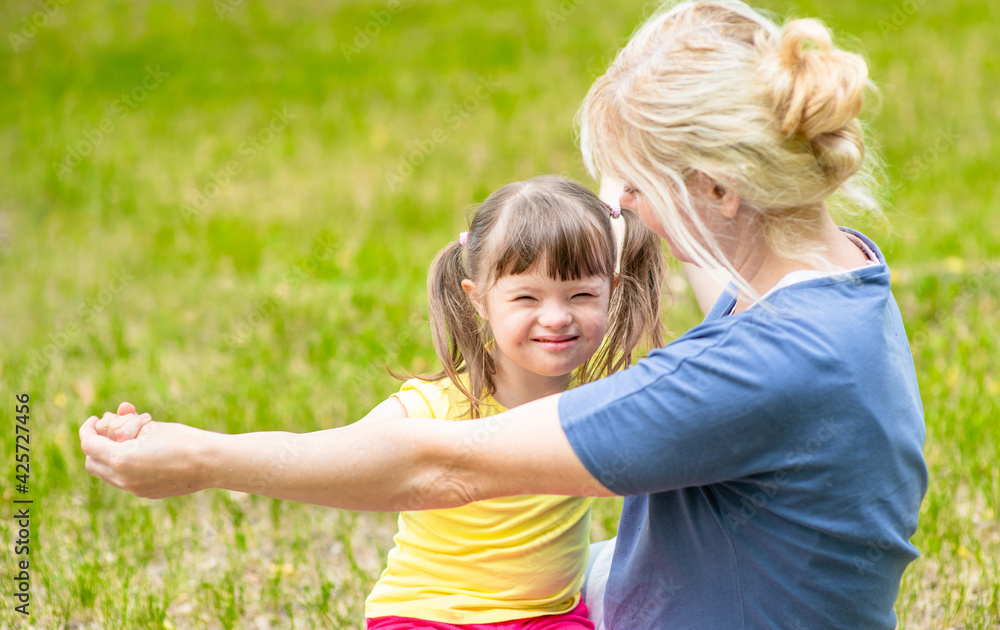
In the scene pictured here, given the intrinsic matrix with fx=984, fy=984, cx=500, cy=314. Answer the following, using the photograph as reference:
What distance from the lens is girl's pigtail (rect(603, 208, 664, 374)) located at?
2.43 m

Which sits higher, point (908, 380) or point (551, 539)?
point (908, 380)

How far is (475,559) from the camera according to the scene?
7.55ft

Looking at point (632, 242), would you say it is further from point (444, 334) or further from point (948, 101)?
point (948, 101)

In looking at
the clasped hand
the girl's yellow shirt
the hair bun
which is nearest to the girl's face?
the girl's yellow shirt

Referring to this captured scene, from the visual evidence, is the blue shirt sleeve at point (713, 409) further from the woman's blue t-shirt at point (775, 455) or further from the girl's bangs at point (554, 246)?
the girl's bangs at point (554, 246)

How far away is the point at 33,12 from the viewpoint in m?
11.5

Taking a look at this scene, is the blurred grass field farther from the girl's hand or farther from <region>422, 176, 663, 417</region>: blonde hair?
the girl's hand

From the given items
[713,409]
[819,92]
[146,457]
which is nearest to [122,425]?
[146,457]

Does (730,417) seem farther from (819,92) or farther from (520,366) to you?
(520,366)

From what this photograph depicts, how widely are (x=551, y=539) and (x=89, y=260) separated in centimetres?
570

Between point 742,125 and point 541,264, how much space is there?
2.05ft

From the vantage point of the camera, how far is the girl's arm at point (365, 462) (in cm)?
176

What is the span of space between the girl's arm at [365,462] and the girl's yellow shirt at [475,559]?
490mm

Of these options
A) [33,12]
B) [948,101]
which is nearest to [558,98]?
[948,101]
